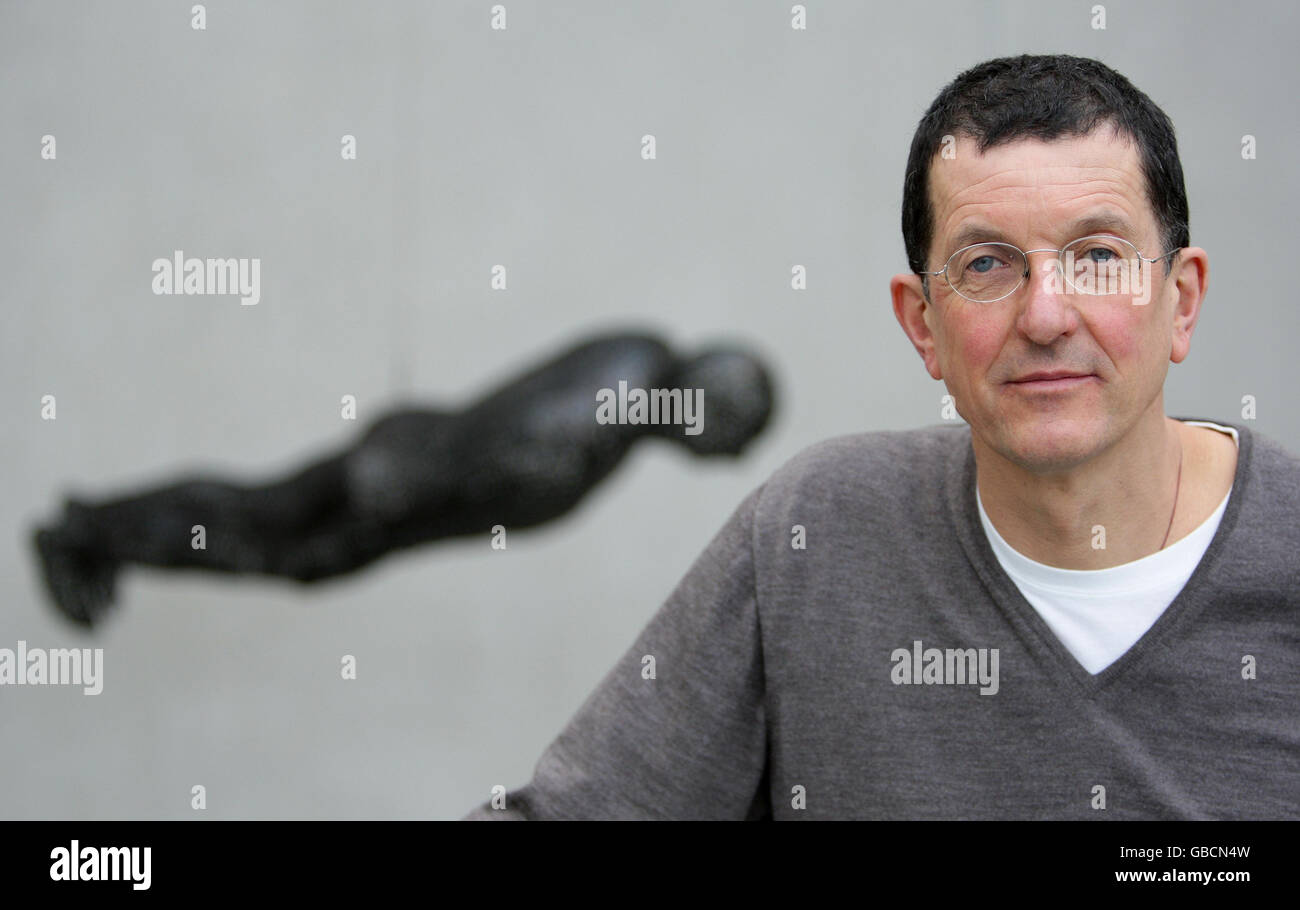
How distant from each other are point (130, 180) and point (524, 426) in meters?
0.98

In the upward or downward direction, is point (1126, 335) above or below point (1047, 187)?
below

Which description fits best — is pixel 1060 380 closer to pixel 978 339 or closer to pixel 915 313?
pixel 978 339

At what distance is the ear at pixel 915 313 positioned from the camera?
104 centimetres

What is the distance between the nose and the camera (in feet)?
2.90

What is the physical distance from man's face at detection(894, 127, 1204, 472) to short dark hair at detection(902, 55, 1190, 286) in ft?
0.05

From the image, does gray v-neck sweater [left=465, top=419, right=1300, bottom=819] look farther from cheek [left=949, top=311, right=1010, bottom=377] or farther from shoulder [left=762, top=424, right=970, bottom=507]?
cheek [left=949, top=311, right=1010, bottom=377]

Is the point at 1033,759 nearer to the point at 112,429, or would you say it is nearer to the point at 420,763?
the point at 420,763

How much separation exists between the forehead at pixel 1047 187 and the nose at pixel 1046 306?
0.03 m

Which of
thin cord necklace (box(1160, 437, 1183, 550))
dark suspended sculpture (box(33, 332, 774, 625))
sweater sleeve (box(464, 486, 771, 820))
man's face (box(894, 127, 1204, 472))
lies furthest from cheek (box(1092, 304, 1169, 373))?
dark suspended sculpture (box(33, 332, 774, 625))

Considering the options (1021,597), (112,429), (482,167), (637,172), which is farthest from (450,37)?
(1021,597)

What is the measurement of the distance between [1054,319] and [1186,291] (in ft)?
0.62

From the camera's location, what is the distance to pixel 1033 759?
966 mm

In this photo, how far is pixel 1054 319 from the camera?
0.88m

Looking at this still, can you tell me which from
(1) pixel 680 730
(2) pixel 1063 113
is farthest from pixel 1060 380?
(1) pixel 680 730
